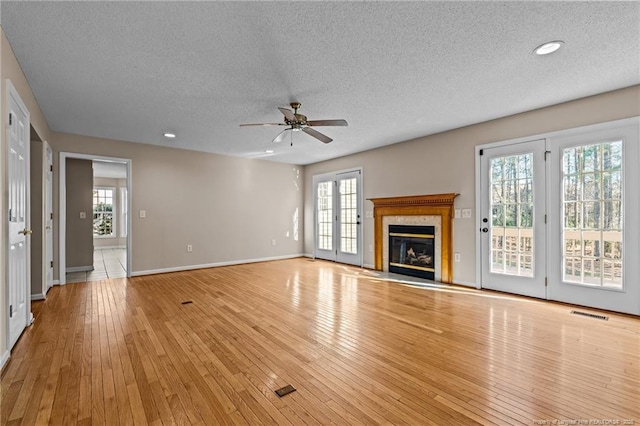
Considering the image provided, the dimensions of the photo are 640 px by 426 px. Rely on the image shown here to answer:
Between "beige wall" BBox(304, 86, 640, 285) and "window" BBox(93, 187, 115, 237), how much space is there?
8.35 meters

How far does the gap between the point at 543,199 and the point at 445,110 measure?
5.51 feet

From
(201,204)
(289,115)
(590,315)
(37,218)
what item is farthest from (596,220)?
(37,218)

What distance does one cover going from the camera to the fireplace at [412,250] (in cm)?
502

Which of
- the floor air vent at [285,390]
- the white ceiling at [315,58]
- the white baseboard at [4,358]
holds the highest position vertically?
the white ceiling at [315,58]

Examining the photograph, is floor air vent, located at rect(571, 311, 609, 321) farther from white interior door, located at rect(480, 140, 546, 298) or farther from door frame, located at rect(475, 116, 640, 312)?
door frame, located at rect(475, 116, 640, 312)

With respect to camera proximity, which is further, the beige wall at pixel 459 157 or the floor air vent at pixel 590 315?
the beige wall at pixel 459 157

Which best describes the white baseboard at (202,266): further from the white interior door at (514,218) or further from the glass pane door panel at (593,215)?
the glass pane door panel at (593,215)

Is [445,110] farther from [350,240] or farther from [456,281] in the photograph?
[350,240]

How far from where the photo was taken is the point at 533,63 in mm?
2643

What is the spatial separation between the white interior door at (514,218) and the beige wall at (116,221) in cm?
1089

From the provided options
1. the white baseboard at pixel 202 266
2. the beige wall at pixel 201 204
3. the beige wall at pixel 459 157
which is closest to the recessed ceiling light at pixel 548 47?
the beige wall at pixel 459 157

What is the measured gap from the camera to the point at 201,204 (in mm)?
6109

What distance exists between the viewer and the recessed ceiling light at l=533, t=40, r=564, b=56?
2322 mm

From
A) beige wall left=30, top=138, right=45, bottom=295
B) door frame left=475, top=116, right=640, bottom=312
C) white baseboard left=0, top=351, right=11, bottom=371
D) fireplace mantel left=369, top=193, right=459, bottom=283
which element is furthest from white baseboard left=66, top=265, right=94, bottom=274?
door frame left=475, top=116, right=640, bottom=312
